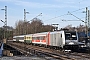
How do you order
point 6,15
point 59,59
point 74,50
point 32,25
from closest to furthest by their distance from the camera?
1. point 59,59
2. point 74,50
3. point 6,15
4. point 32,25

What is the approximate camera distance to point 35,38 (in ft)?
183

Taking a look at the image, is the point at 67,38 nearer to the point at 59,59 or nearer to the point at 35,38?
the point at 59,59

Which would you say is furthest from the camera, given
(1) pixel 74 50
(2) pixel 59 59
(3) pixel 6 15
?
(3) pixel 6 15

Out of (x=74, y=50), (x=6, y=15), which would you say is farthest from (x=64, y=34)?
(x=6, y=15)

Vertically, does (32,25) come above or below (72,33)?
above

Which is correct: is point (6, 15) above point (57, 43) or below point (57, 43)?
above

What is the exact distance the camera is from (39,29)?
305 ft

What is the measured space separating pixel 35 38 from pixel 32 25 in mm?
37275

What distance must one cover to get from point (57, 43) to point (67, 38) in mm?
Answer: 3825

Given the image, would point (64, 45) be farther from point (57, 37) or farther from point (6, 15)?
point (6, 15)

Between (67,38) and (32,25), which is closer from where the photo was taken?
(67,38)

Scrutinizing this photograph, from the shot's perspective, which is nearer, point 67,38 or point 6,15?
point 67,38

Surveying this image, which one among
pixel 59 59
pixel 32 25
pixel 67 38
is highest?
pixel 32 25

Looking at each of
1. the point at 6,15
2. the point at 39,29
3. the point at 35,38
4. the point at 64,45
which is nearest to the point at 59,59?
the point at 64,45
